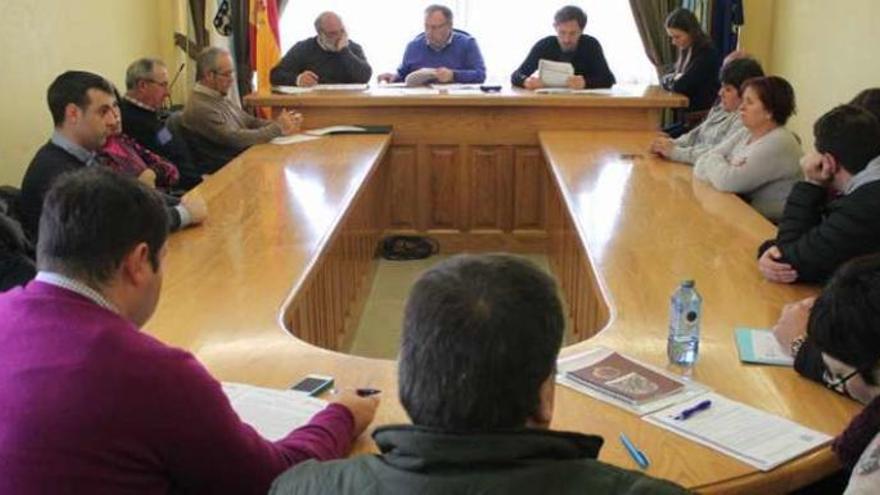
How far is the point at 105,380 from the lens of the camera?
1231 mm

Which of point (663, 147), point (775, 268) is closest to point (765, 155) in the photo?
point (663, 147)

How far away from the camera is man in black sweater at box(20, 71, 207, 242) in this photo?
120 inches

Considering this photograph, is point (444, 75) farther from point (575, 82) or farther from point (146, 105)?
point (146, 105)

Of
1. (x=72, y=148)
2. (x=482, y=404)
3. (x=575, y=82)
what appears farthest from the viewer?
(x=575, y=82)

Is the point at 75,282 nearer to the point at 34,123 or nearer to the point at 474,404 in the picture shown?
the point at 474,404

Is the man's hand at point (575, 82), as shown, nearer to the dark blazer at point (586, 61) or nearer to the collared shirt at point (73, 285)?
the dark blazer at point (586, 61)

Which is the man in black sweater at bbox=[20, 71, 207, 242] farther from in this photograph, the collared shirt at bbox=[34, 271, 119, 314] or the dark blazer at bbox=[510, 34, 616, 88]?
the dark blazer at bbox=[510, 34, 616, 88]

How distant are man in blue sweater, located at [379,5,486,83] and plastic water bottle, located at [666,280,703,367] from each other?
411cm

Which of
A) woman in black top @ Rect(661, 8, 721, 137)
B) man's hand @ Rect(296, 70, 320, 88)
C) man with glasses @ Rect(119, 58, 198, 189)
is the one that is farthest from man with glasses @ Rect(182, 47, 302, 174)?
woman in black top @ Rect(661, 8, 721, 137)

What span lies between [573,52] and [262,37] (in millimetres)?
2176

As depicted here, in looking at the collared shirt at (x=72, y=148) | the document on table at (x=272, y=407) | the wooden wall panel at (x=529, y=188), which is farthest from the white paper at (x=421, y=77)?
the document on table at (x=272, y=407)

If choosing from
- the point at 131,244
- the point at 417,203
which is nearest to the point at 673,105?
the point at 417,203

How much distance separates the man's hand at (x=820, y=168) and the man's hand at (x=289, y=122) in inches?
112

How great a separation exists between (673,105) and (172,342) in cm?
360
